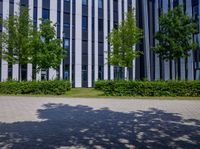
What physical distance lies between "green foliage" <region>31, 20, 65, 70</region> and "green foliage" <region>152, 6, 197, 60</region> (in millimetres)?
10237

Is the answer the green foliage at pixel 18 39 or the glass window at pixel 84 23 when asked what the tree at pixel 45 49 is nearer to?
the green foliage at pixel 18 39

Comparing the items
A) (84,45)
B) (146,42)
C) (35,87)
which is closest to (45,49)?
(35,87)

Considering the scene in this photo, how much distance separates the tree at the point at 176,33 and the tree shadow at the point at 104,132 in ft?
55.3

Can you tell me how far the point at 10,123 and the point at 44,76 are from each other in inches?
1157

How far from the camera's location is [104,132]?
9016 millimetres

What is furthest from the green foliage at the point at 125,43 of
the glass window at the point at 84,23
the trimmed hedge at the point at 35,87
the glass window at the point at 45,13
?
the glass window at the point at 45,13

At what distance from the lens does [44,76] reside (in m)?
39.7

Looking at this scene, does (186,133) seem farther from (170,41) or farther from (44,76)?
(44,76)

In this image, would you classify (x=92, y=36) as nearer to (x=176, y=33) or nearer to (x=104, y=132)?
(x=176, y=33)

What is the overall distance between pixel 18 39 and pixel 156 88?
13.9m

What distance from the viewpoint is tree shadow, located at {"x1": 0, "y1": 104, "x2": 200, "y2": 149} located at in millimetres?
7457

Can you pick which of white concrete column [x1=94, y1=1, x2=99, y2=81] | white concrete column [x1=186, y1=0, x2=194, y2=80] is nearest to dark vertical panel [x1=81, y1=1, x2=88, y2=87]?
white concrete column [x1=94, y1=1, x2=99, y2=81]

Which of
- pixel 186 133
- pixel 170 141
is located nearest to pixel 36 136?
pixel 170 141

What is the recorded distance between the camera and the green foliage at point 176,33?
28.2m
